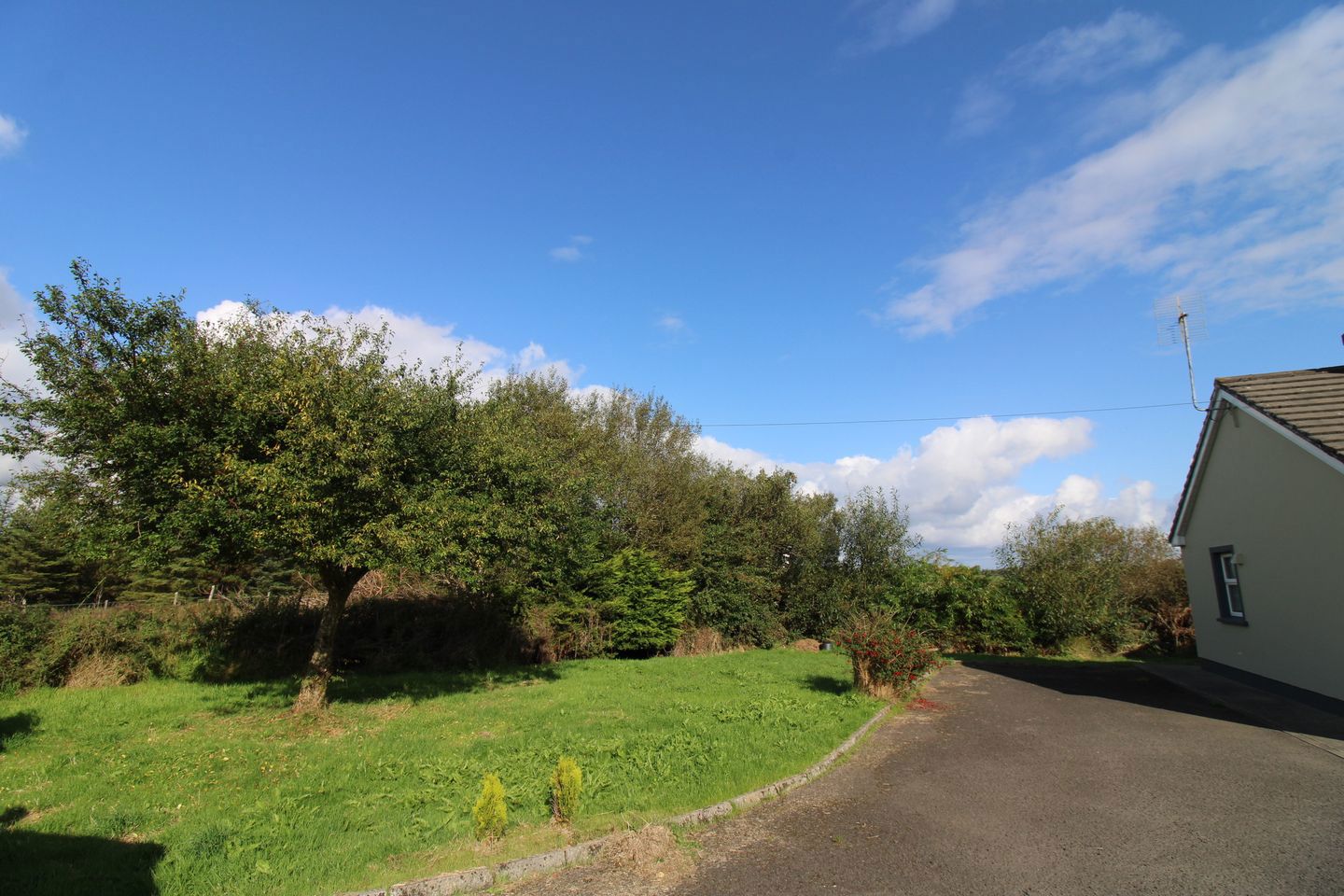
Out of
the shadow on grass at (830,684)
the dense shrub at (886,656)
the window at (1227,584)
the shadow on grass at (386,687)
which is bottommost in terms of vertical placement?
the shadow on grass at (386,687)

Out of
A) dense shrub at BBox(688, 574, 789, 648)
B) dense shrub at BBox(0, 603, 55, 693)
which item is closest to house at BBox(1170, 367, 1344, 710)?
dense shrub at BBox(688, 574, 789, 648)

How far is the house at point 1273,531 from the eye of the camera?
1014 cm

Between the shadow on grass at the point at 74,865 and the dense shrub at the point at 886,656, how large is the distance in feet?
33.3

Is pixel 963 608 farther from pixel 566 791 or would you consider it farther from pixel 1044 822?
pixel 566 791

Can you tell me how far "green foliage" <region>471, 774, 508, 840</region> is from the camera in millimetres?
5320

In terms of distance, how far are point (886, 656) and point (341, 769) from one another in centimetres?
865

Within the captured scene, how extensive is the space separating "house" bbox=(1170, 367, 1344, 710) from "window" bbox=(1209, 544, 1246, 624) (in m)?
0.02

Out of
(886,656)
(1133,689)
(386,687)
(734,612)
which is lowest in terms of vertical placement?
(386,687)

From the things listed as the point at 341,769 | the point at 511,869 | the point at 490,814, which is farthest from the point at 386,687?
the point at 511,869

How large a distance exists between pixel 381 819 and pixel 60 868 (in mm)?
2188

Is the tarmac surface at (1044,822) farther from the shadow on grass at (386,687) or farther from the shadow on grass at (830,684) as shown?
the shadow on grass at (386,687)

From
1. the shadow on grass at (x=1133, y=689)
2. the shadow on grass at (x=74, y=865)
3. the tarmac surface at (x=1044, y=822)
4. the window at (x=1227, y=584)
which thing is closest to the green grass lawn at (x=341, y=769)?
the shadow on grass at (x=74, y=865)

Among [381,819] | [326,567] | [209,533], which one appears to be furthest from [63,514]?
[381,819]

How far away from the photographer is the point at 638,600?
70.5 feet
